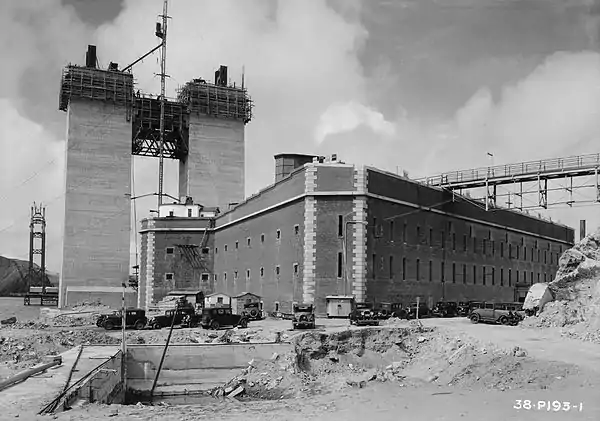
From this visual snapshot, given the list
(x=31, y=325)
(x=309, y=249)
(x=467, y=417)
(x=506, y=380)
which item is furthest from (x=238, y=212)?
(x=467, y=417)

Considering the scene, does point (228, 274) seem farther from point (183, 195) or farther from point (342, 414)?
point (342, 414)

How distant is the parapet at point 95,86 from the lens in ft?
286

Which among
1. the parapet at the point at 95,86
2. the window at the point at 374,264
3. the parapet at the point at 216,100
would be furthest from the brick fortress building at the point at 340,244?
the parapet at the point at 95,86

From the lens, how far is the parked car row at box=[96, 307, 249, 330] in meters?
45.5

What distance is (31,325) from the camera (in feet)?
170

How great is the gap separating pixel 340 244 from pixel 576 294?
17964 mm

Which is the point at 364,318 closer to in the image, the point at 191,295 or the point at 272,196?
the point at 272,196

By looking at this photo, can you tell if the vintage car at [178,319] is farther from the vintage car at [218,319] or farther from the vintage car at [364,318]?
the vintage car at [364,318]

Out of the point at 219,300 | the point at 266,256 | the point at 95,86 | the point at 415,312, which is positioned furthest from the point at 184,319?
the point at 95,86

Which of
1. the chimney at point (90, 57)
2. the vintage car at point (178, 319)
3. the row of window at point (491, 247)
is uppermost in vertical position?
the chimney at point (90, 57)

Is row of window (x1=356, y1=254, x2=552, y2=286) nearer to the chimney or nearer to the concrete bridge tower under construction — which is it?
the concrete bridge tower under construction

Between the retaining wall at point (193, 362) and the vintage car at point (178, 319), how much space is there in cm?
1034

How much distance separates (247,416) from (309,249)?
30.1 metres

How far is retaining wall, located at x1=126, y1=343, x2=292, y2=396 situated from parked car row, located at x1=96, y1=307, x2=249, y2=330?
8761 millimetres
